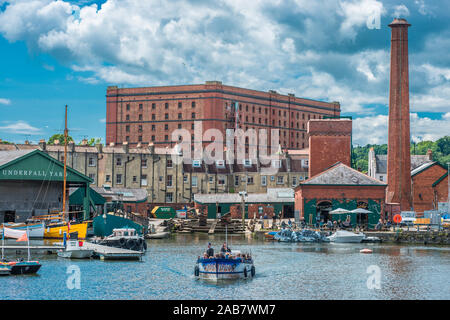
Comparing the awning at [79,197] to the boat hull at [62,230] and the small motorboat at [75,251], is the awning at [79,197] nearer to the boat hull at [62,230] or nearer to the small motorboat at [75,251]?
the boat hull at [62,230]

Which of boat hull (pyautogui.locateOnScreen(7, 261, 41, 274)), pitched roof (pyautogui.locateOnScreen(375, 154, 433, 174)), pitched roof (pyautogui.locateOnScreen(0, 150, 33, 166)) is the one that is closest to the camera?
boat hull (pyautogui.locateOnScreen(7, 261, 41, 274))

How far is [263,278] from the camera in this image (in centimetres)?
4009

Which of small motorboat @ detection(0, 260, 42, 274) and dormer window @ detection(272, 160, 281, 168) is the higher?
dormer window @ detection(272, 160, 281, 168)

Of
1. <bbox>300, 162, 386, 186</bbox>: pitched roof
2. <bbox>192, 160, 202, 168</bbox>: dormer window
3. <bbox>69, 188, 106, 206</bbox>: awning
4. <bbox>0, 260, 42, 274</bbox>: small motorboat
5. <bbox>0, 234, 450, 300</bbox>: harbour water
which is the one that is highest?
<bbox>192, 160, 202, 168</bbox>: dormer window

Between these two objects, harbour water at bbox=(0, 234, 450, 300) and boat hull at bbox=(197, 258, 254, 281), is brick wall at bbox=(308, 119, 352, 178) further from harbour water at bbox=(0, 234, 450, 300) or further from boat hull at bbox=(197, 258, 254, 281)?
boat hull at bbox=(197, 258, 254, 281)

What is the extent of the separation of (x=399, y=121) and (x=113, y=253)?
165 feet

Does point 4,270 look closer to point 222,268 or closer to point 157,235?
point 222,268

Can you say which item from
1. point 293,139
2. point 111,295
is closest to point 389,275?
point 111,295

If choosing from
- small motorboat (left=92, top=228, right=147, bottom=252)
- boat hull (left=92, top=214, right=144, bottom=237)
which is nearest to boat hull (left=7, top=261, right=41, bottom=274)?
small motorboat (left=92, top=228, right=147, bottom=252)

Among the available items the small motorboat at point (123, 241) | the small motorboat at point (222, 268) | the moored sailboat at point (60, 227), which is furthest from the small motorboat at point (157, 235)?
the small motorboat at point (222, 268)

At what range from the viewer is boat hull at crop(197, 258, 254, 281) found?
125ft

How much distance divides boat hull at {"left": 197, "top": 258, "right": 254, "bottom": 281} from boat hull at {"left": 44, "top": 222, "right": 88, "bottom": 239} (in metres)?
21.7

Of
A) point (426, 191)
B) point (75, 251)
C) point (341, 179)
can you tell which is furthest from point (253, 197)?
point (75, 251)

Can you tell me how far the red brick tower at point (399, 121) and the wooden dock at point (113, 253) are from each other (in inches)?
1829
